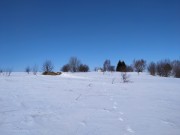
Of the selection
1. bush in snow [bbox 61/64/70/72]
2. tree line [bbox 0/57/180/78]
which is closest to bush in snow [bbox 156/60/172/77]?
tree line [bbox 0/57/180/78]

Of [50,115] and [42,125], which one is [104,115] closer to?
Result: [50,115]

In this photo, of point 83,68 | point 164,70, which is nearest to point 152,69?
point 164,70

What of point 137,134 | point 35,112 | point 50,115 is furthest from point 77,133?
point 35,112

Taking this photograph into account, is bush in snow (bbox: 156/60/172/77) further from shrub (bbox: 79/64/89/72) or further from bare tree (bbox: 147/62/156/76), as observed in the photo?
shrub (bbox: 79/64/89/72)

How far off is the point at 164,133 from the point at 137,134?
2.13ft

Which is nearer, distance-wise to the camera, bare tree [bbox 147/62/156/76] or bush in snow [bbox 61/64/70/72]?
bare tree [bbox 147/62/156/76]

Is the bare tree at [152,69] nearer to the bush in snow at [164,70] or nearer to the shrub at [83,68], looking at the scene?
the bush in snow at [164,70]

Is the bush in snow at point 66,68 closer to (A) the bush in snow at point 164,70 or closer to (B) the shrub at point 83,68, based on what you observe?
(B) the shrub at point 83,68

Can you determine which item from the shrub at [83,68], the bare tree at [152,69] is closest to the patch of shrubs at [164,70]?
the bare tree at [152,69]

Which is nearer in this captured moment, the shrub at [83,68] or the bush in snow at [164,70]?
the bush in snow at [164,70]

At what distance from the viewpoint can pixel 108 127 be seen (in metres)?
4.61

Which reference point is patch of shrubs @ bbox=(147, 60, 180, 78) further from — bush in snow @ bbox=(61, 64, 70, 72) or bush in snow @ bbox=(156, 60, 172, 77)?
bush in snow @ bbox=(61, 64, 70, 72)

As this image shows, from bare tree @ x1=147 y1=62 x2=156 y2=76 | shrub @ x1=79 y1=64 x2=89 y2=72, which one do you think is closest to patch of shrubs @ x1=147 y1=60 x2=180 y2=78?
bare tree @ x1=147 y1=62 x2=156 y2=76

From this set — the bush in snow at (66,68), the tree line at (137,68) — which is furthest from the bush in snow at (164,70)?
the bush in snow at (66,68)
